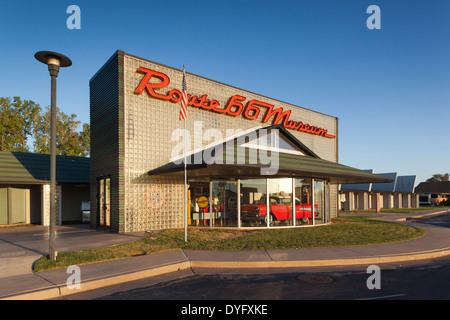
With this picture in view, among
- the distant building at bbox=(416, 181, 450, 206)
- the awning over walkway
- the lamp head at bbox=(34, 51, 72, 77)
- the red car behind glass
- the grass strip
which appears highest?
the lamp head at bbox=(34, 51, 72, 77)

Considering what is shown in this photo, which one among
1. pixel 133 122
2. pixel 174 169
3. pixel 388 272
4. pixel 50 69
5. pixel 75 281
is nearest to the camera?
pixel 75 281

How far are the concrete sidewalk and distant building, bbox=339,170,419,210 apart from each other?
34.1 metres

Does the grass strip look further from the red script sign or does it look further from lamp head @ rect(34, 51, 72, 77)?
the red script sign

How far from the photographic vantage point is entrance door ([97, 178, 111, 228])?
17.5 m

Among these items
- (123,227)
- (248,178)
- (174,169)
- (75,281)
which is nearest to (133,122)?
(174,169)

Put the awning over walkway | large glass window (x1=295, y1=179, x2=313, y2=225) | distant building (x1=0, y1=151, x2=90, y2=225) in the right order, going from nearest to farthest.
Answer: the awning over walkway, large glass window (x1=295, y1=179, x2=313, y2=225), distant building (x1=0, y1=151, x2=90, y2=225)

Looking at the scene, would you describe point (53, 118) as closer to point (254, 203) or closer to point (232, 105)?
point (254, 203)

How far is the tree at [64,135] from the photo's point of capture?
151 feet

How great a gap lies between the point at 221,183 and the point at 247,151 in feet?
8.91

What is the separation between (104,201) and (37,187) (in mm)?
7276

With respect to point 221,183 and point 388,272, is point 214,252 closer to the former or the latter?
point 388,272

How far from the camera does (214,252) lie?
10859 mm

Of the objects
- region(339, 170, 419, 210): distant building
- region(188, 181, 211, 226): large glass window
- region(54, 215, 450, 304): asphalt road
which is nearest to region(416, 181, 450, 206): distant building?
region(339, 170, 419, 210): distant building

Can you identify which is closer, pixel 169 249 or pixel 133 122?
pixel 169 249
